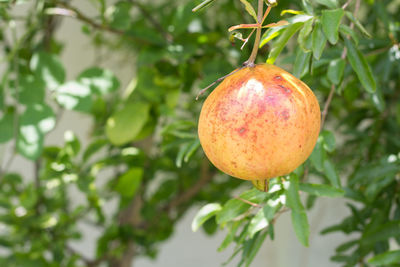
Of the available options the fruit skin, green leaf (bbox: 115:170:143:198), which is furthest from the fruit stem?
green leaf (bbox: 115:170:143:198)

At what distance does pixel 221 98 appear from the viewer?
31cm

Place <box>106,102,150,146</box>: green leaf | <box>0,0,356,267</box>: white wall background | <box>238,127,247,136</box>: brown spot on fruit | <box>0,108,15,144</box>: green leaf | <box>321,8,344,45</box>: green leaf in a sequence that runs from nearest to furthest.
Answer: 1. <box>238,127,247,136</box>: brown spot on fruit
2. <box>321,8,344,45</box>: green leaf
3. <box>0,108,15,144</box>: green leaf
4. <box>106,102,150,146</box>: green leaf
5. <box>0,0,356,267</box>: white wall background

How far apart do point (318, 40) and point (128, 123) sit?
1.49 feet

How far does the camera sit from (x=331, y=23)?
40cm

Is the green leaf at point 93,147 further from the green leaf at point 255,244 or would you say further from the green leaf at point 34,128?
the green leaf at point 255,244

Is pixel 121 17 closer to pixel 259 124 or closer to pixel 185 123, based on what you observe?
pixel 185 123

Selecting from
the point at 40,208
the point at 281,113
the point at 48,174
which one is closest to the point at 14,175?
the point at 40,208

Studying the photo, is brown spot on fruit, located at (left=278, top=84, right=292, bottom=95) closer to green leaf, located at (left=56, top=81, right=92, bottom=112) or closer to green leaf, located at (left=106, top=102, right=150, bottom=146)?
green leaf, located at (left=56, top=81, right=92, bottom=112)

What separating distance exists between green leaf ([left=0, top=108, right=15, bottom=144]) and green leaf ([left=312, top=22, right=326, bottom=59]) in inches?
17.0

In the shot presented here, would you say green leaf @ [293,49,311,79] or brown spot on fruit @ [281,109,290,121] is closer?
brown spot on fruit @ [281,109,290,121]

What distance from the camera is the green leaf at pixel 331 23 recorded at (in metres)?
0.39

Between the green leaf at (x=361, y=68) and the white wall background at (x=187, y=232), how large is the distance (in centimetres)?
108

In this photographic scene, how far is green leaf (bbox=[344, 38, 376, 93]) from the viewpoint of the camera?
1.49 feet

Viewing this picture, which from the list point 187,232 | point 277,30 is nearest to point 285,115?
point 277,30
